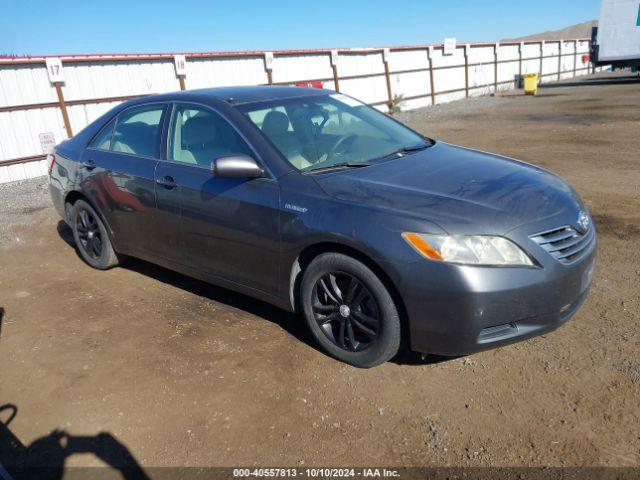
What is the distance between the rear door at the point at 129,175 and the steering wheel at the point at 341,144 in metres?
1.48

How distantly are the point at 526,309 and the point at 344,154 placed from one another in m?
1.68

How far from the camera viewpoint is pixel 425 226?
2885 mm

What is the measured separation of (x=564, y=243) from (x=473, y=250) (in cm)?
62

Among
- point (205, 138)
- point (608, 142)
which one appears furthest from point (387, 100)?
point (205, 138)

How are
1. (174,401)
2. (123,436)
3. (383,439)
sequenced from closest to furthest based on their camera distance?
(383,439)
(123,436)
(174,401)

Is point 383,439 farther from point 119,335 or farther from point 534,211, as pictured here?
point 119,335

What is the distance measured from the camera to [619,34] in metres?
26.3

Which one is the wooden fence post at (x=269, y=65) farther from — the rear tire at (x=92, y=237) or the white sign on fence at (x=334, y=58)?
the rear tire at (x=92, y=237)

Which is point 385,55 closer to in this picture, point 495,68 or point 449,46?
point 449,46

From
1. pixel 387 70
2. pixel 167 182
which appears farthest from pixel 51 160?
pixel 387 70

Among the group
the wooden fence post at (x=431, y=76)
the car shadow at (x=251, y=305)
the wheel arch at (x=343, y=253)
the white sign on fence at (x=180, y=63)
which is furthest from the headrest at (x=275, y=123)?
the wooden fence post at (x=431, y=76)

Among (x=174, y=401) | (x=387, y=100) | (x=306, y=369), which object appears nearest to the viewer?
(x=174, y=401)

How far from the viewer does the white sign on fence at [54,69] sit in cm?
1216

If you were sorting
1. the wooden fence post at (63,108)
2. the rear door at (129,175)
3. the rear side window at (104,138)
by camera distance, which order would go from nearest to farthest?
A: 1. the rear door at (129,175)
2. the rear side window at (104,138)
3. the wooden fence post at (63,108)
